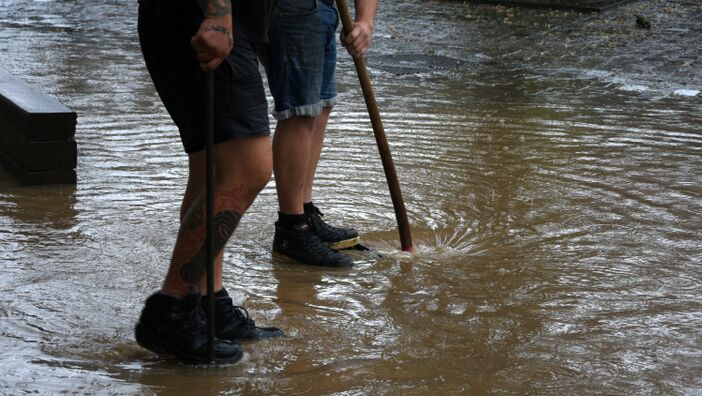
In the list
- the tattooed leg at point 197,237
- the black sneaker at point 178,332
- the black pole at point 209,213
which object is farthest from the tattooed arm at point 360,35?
the black sneaker at point 178,332

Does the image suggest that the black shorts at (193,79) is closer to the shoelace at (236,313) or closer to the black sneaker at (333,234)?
the shoelace at (236,313)

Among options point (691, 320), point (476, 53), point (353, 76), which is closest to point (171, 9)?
point (691, 320)

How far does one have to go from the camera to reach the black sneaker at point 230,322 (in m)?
3.78

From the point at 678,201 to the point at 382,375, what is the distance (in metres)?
2.70

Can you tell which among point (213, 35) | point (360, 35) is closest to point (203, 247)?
point (213, 35)

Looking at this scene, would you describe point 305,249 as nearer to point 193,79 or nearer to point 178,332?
point 178,332

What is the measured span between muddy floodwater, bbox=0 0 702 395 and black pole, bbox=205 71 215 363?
152 mm

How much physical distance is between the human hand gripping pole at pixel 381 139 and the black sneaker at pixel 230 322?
→ 1.23 m

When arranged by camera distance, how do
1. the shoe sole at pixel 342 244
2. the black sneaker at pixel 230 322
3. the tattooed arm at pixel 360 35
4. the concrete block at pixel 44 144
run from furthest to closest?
1. the concrete block at pixel 44 144
2. the shoe sole at pixel 342 244
3. the tattooed arm at pixel 360 35
4. the black sneaker at pixel 230 322

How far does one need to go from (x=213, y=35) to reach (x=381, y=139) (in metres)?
1.60

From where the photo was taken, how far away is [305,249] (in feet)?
15.7

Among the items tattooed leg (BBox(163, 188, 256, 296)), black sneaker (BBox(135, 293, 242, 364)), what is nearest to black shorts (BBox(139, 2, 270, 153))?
tattooed leg (BBox(163, 188, 256, 296))

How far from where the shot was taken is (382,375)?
3.57 m

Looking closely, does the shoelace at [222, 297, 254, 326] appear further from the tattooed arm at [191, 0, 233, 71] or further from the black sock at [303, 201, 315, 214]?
the black sock at [303, 201, 315, 214]
